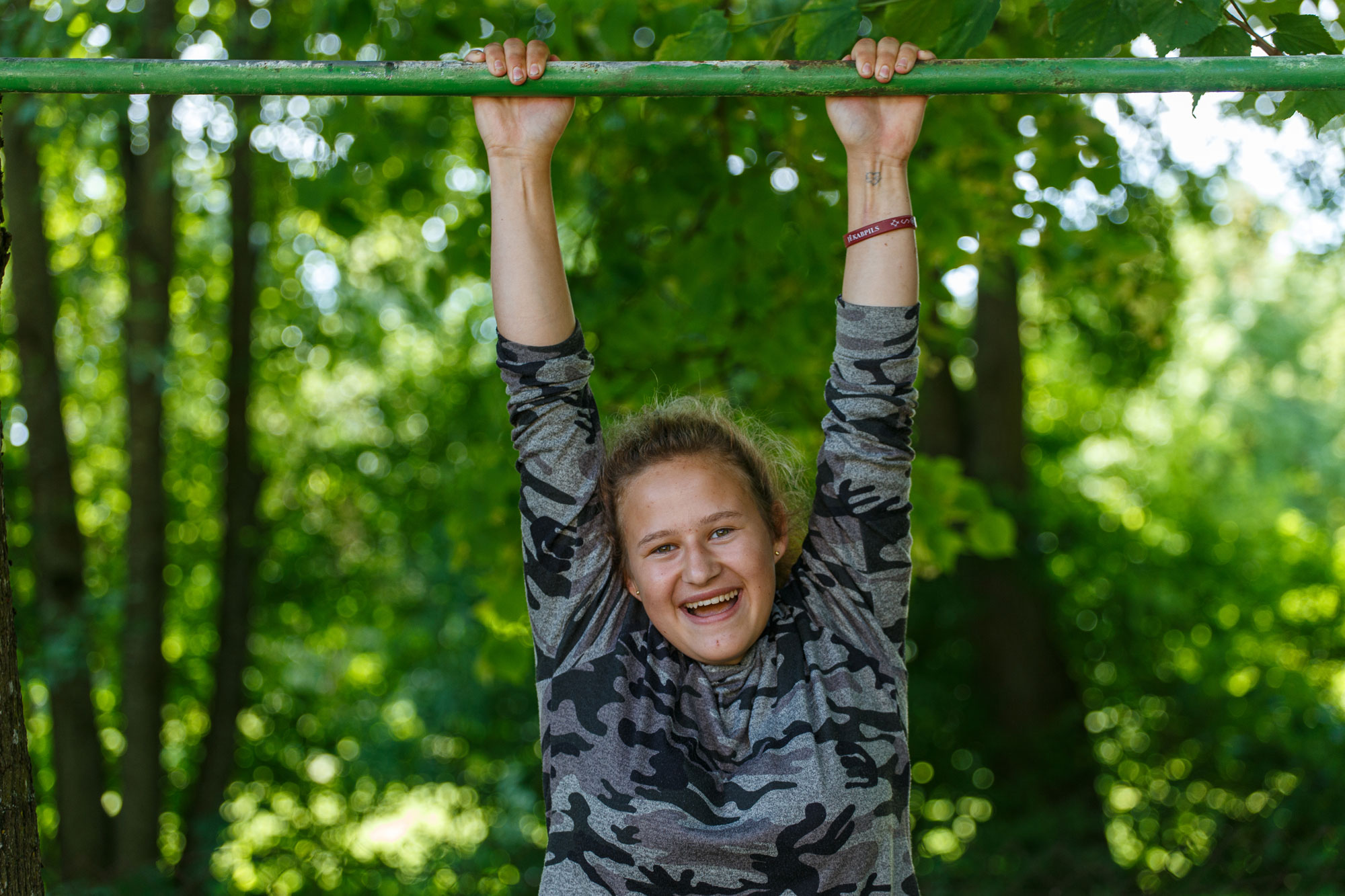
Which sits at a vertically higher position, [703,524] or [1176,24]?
[1176,24]

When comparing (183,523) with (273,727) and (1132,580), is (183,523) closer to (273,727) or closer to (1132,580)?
(273,727)

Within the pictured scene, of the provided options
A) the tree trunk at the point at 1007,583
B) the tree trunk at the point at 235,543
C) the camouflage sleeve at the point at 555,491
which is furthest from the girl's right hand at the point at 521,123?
the tree trunk at the point at 1007,583

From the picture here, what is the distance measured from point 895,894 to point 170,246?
489 centimetres

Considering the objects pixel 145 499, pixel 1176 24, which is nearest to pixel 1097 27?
pixel 1176 24

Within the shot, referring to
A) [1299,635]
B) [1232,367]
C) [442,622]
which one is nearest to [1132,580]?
[1299,635]

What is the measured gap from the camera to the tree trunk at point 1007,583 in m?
7.07

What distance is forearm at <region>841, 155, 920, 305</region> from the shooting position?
155 cm

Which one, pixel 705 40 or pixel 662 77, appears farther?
pixel 705 40

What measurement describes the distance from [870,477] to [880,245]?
0.31 meters

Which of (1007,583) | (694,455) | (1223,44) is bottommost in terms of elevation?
(1007,583)

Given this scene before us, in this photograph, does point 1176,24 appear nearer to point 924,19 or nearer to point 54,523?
point 924,19

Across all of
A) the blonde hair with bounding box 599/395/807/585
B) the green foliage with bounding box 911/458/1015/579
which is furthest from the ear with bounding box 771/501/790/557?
the green foliage with bounding box 911/458/1015/579

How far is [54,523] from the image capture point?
500cm

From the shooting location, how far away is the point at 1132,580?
741 centimetres
